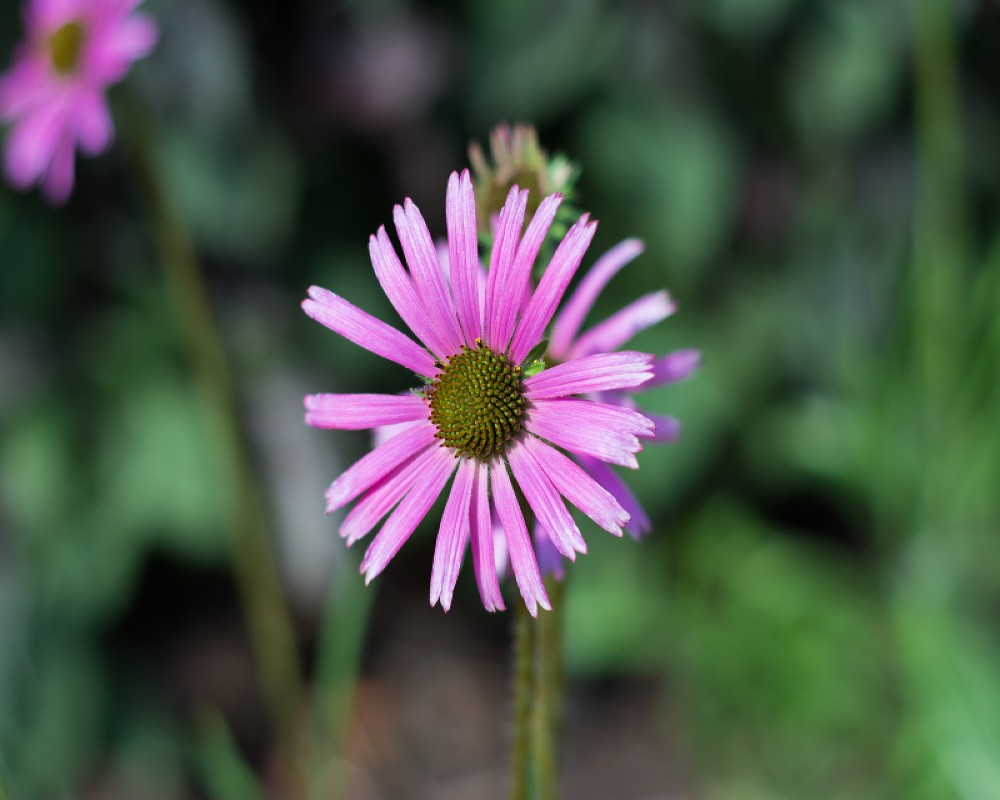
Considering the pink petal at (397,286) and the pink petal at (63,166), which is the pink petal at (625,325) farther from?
the pink petal at (63,166)

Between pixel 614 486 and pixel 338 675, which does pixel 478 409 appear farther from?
pixel 338 675

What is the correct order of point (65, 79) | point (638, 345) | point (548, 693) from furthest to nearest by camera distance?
point (638, 345)
point (65, 79)
point (548, 693)

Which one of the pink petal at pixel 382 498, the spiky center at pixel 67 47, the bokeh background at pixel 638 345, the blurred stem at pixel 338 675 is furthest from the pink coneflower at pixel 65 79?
the pink petal at pixel 382 498

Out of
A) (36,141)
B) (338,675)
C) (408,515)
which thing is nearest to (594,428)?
(408,515)

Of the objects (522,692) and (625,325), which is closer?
(522,692)

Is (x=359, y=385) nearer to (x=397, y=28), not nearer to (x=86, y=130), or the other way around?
(x=397, y=28)

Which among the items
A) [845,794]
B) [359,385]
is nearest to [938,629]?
[845,794]
